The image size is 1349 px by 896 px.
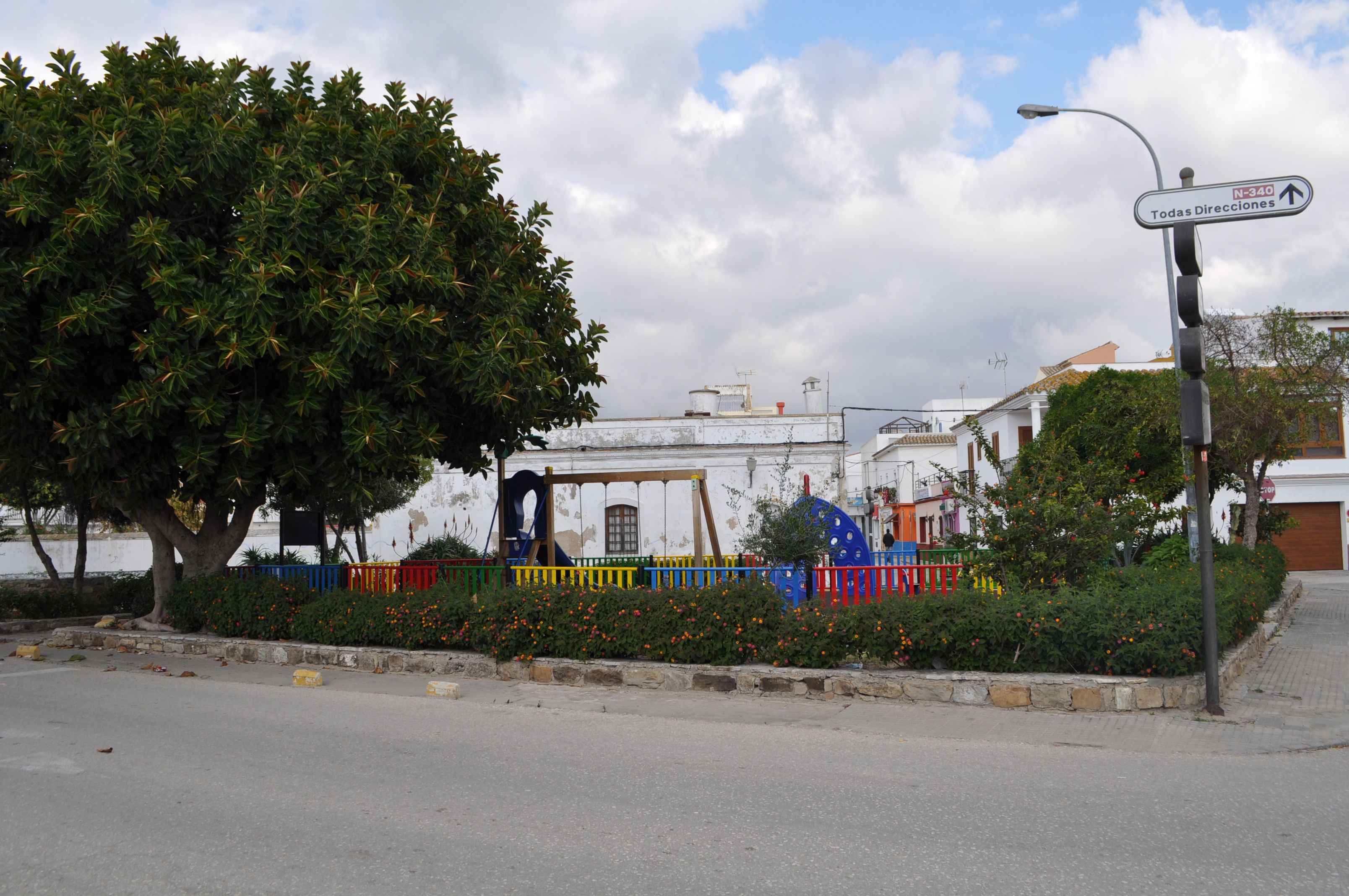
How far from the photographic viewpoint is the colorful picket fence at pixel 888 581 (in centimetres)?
1046

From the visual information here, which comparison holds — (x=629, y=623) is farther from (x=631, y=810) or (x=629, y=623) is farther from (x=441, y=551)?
(x=441, y=551)

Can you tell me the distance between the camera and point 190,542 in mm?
14828

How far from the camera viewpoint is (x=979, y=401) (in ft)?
203

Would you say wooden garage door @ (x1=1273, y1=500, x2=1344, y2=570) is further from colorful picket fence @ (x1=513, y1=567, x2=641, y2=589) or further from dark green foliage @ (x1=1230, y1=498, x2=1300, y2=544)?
colorful picket fence @ (x1=513, y1=567, x2=641, y2=589)

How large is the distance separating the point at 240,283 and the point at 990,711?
9105 mm

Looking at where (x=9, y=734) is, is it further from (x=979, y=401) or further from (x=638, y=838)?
(x=979, y=401)

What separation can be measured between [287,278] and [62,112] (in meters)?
3.63

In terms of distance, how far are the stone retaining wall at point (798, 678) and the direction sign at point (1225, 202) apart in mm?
4032

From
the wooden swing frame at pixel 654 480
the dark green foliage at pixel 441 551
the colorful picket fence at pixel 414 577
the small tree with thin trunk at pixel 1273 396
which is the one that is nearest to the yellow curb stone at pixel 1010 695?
the wooden swing frame at pixel 654 480

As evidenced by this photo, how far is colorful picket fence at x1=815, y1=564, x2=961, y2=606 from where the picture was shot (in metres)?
10.5

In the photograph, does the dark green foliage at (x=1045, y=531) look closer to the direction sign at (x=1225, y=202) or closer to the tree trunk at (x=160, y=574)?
the direction sign at (x=1225, y=202)

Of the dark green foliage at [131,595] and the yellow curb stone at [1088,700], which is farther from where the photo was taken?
the dark green foliage at [131,595]

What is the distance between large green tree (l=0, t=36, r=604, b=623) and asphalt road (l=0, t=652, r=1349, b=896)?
406 centimetres

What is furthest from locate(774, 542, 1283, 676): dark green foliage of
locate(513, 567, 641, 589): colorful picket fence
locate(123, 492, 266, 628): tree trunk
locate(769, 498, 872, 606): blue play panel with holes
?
locate(123, 492, 266, 628): tree trunk
